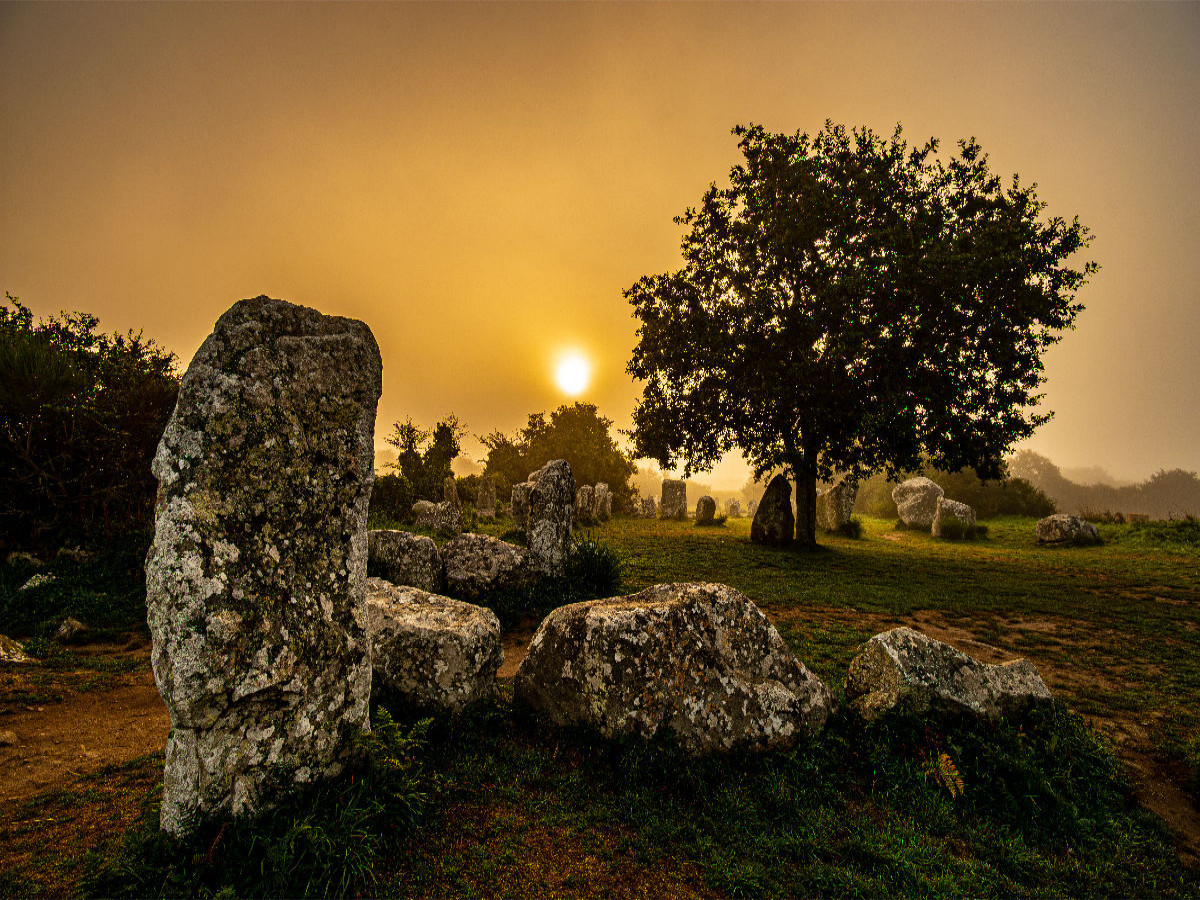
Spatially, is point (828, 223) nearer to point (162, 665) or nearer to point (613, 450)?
point (162, 665)

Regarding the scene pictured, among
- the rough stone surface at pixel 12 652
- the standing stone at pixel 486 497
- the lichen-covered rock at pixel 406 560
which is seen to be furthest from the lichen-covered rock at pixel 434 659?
the standing stone at pixel 486 497

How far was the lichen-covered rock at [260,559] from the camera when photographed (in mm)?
2957

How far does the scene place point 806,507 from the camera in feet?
61.6

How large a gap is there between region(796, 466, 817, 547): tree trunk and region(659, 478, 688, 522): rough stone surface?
11.4 m

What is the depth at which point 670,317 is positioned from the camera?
61.3 feet

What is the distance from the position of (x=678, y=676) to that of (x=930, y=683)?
2652mm

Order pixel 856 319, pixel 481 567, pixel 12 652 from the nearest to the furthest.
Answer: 1. pixel 12 652
2. pixel 481 567
3. pixel 856 319

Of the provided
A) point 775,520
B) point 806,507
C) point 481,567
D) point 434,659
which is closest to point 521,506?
point 481,567

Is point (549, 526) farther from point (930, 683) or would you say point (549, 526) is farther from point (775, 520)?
point (775, 520)

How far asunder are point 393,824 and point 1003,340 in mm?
20763

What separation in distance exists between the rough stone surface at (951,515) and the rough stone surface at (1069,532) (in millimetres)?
3607

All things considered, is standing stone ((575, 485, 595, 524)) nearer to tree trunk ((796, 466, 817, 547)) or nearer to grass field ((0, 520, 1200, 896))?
tree trunk ((796, 466, 817, 547))

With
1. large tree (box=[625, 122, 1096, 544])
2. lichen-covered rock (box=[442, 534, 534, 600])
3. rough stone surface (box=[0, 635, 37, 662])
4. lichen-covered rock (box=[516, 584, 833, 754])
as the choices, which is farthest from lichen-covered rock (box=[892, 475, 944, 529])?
rough stone surface (box=[0, 635, 37, 662])

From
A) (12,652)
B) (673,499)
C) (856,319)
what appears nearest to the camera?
(12,652)
